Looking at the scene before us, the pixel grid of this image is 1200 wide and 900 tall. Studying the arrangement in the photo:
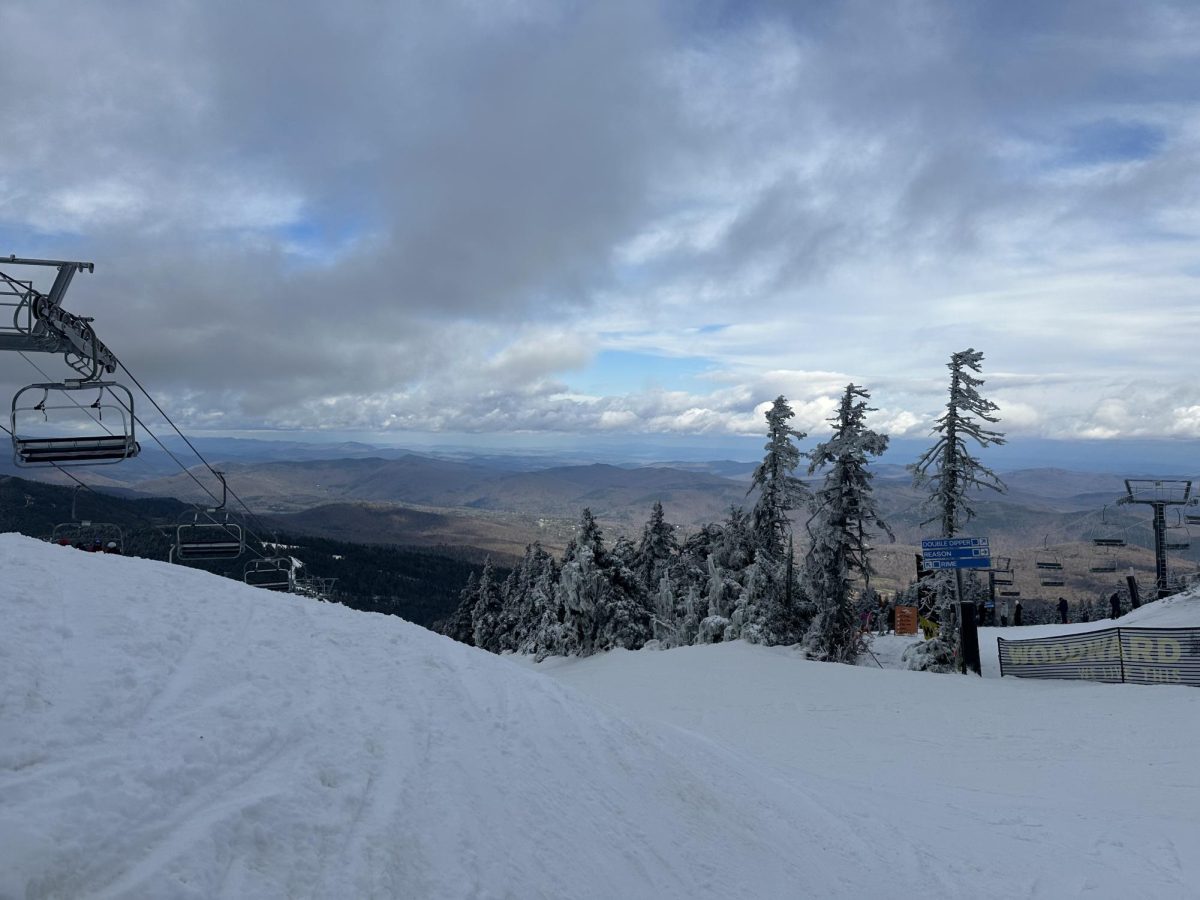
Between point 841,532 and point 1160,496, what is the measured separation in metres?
21.6

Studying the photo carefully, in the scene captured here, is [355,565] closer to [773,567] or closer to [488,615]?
[488,615]

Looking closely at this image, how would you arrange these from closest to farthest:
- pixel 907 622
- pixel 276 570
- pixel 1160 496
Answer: pixel 276 570
pixel 1160 496
pixel 907 622

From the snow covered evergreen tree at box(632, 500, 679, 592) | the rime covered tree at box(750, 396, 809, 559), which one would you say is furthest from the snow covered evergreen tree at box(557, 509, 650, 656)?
the rime covered tree at box(750, 396, 809, 559)

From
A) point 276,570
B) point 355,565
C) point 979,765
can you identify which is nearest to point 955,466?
point 979,765

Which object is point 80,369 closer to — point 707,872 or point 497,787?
point 497,787

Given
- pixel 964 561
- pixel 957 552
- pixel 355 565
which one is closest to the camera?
pixel 964 561

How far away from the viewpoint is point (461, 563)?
536ft

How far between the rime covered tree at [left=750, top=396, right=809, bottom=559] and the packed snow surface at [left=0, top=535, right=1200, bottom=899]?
65.9 feet

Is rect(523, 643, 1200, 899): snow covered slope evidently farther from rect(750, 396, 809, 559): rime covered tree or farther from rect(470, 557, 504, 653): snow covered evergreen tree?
rect(470, 557, 504, 653): snow covered evergreen tree

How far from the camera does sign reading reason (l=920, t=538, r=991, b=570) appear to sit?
77.3 ft

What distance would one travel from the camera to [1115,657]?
65.4 feet

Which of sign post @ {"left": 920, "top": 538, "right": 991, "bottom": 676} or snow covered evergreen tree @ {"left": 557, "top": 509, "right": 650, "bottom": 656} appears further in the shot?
snow covered evergreen tree @ {"left": 557, "top": 509, "right": 650, "bottom": 656}

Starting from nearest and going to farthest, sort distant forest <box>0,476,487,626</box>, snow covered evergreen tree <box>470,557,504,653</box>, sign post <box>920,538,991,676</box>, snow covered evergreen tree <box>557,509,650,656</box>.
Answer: sign post <box>920,538,991,676</box>
snow covered evergreen tree <box>557,509,650,656</box>
snow covered evergreen tree <box>470,557,504,653</box>
distant forest <box>0,476,487,626</box>

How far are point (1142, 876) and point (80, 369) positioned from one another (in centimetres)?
1514
